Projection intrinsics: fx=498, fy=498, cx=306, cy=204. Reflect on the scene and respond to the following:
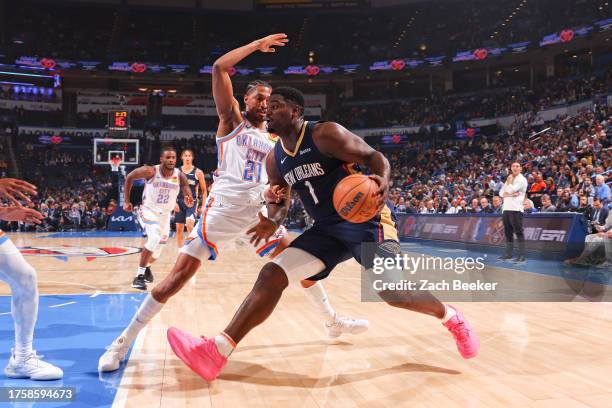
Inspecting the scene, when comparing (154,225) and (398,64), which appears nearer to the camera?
(154,225)

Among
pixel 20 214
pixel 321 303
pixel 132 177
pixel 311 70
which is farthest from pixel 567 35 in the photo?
pixel 20 214

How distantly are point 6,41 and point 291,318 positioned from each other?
36.0 meters

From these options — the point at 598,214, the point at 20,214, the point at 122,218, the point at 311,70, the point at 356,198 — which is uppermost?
the point at 311,70

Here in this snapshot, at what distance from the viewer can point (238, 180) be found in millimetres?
3879

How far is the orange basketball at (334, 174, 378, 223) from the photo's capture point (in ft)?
8.56

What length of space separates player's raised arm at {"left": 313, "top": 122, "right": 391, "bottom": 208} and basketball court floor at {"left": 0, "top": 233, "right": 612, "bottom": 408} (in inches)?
50.1

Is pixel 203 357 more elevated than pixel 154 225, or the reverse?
pixel 154 225

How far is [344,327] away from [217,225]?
130cm

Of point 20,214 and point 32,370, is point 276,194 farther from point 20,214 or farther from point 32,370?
point 32,370

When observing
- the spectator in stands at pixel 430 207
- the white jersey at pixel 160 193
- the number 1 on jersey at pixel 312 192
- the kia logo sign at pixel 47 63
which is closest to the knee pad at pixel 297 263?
the number 1 on jersey at pixel 312 192

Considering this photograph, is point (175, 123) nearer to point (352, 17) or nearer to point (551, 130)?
point (352, 17)

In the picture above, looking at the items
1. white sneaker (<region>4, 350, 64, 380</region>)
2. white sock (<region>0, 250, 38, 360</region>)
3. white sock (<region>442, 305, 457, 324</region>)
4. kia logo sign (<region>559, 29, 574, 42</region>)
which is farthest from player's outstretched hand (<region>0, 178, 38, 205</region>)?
kia logo sign (<region>559, 29, 574, 42</region>)

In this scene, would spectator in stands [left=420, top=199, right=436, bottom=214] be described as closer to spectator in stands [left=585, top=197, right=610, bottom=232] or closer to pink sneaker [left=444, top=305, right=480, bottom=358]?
spectator in stands [left=585, top=197, right=610, bottom=232]

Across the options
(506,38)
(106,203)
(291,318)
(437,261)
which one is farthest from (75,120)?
(291,318)
